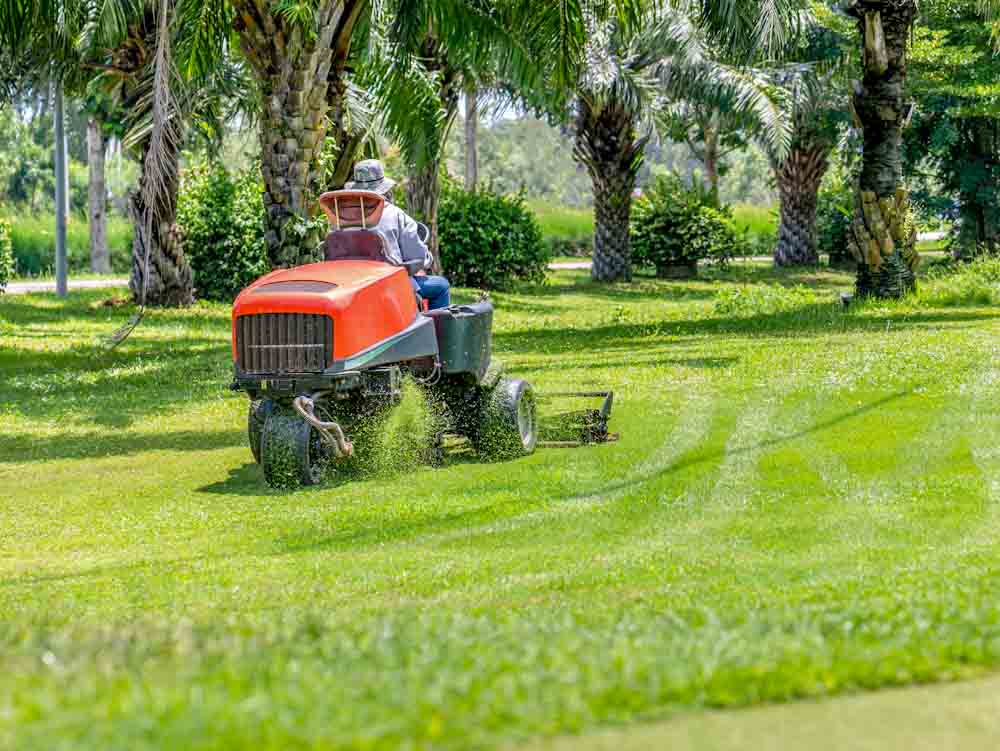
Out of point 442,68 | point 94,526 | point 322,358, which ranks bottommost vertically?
point 94,526

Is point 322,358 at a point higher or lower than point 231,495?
higher

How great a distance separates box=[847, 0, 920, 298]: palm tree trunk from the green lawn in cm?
511

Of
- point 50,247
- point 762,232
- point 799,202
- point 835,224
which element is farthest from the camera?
point 762,232

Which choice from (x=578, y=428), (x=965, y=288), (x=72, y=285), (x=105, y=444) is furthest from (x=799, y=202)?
(x=105, y=444)

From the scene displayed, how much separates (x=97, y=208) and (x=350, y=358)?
34637 millimetres

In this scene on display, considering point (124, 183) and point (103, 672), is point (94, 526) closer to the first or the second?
point (103, 672)

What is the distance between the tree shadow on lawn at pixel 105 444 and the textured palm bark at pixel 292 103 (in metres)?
3.05

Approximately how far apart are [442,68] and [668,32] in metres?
6.28

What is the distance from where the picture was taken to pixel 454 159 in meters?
118

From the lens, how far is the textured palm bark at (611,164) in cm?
3525

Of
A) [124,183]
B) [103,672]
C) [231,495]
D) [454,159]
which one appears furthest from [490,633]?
[454,159]

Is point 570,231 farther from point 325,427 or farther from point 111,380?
point 325,427

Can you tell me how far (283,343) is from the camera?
10.4 m

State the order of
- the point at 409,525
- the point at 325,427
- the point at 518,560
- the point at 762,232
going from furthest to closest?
the point at 762,232
the point at 325,427
the point at 409,525
the point at 518,560
